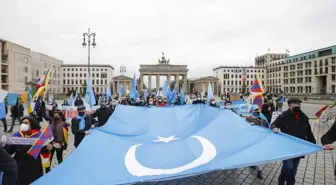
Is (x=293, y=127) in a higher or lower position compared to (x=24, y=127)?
lower

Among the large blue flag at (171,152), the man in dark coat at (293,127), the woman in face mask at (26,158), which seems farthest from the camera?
the man in dark coat at (293,127)

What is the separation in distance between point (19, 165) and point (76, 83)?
111341 mm

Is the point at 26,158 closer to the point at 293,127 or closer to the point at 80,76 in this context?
the point at 293,127

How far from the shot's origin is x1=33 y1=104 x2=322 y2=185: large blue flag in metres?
3.20

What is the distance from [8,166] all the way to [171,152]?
8.64 feet

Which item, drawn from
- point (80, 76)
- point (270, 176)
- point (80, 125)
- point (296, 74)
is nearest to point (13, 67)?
point (80, 76)

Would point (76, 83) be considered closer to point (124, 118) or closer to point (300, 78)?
point (300, 78)

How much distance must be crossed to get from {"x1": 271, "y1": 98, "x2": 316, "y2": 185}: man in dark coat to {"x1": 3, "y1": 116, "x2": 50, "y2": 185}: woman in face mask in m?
4.90

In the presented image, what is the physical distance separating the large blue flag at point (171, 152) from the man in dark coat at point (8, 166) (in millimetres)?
639

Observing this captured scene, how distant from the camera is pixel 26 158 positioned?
405cm

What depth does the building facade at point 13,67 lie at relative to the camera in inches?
2128

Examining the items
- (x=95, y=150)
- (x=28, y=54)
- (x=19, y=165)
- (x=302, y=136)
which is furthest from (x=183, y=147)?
(x=28, y=54)

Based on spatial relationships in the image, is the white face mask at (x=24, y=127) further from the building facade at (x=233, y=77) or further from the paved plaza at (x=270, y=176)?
the building facade at (x=233, y=77)

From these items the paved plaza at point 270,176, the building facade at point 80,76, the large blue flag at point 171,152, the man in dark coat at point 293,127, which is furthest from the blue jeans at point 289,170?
the building facade at point 80,76
